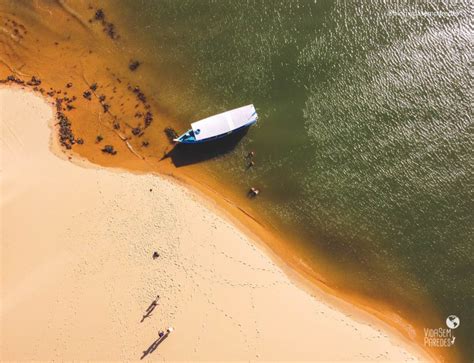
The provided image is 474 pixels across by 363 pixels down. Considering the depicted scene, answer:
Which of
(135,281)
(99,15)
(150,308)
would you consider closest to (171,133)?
(135,281)

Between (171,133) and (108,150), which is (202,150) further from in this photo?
(108,150)

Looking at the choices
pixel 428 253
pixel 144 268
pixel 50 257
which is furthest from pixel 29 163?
pixel 428 253

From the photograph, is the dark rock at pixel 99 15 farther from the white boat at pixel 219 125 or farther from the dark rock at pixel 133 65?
the white boat at pixel 219 125

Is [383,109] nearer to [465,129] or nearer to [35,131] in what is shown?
[465,129]

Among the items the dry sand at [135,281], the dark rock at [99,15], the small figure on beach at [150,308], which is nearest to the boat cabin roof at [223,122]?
the dry sand at [135,281]

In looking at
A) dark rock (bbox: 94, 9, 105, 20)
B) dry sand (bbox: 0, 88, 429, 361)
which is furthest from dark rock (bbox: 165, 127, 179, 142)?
dark rock (bbox: 94, 9, 105, 20)

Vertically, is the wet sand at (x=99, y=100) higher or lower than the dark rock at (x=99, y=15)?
lower

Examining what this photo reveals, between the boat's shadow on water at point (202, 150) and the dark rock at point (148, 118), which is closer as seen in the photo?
the boat's shadow on water at point (202, 150)
